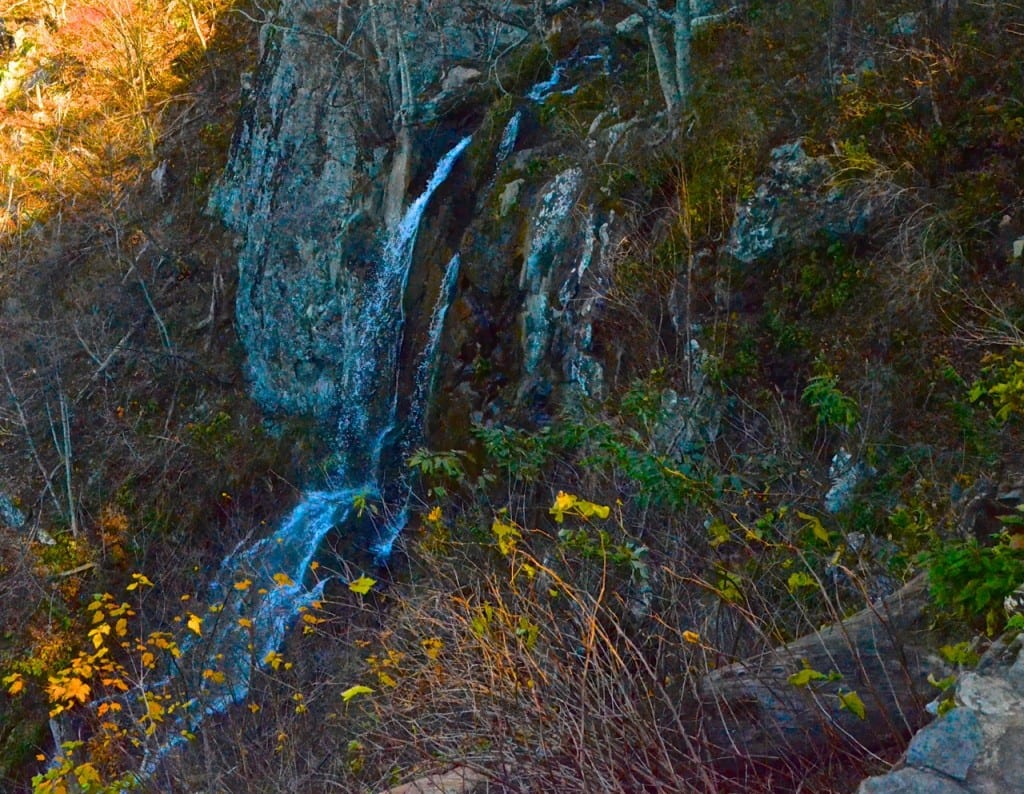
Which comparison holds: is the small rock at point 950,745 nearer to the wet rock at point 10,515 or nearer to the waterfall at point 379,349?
the waterfall at point 379,349

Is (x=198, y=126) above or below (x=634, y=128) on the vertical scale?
above

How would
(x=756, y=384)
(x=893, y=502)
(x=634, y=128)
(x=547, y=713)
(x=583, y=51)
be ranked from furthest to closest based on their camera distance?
(x=583, y=51) < (x=634, y=128) < (x=756, y=384) < (x=893, y=502) < (x=547, y=713)

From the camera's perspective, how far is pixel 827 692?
294 centimetres

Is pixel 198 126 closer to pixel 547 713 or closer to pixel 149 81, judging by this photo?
pixel 149 81

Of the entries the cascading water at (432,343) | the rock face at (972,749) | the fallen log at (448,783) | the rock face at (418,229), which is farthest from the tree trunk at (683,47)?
the rock face at (972,749)

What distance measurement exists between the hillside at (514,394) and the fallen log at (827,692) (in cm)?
2

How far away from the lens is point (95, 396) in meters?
15.7

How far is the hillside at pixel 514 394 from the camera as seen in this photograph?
3.03 meters

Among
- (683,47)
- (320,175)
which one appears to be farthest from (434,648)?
(320,175)

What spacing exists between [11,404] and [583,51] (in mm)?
11917

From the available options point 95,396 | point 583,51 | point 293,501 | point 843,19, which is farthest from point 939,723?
point 95,396

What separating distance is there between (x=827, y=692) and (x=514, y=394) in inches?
256

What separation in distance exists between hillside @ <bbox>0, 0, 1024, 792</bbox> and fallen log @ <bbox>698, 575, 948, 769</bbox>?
19 mm

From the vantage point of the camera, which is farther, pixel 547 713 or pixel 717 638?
pixel 717 638
